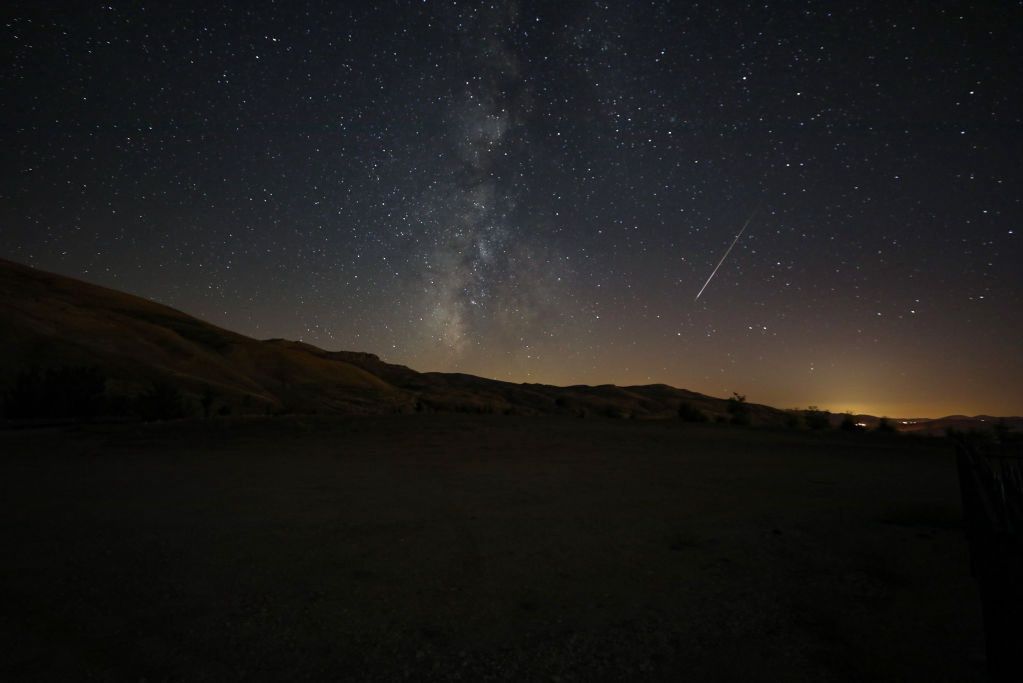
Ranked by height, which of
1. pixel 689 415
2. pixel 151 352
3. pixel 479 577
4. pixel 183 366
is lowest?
pixel 479 577

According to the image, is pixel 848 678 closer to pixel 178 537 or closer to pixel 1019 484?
pixel 1019 484

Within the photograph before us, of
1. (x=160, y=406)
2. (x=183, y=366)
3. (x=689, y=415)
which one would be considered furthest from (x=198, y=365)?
(x=689, y=415)

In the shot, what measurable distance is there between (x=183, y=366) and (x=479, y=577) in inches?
2215

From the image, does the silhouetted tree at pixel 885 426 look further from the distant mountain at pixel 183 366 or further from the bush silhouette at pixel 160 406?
the bush silhouette at pixel 160 406

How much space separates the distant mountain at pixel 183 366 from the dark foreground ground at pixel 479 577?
67.6ft

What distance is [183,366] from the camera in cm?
5272

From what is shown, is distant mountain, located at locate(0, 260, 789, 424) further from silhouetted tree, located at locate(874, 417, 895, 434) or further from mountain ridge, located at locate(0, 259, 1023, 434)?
silhouetted tree, located at locate(874, 417, 895, 434)

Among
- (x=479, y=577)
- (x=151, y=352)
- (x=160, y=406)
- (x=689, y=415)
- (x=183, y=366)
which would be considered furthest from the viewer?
(x=151, y=352)

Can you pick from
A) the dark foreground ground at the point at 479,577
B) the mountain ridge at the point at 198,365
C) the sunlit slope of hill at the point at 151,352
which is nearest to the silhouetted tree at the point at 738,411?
the mountain ridge at the point at 198,365

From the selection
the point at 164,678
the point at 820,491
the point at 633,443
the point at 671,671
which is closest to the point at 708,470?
the point at 820,491

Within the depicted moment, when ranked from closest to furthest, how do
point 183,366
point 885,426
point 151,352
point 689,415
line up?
point 885,426
point 689,415
point 183,366
point 151,352

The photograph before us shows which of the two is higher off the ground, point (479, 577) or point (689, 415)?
point (689, 415)

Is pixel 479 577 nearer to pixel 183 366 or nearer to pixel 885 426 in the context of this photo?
pixel 885 426

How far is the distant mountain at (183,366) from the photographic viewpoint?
39781mm
